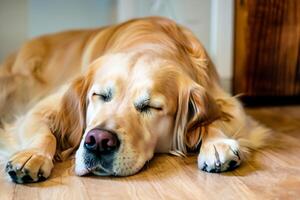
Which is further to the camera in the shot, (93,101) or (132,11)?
(132,11)

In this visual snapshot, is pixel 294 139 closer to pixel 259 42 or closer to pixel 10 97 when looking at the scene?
pixel 259 42

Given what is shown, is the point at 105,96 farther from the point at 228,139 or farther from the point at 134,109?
the point at 228,139

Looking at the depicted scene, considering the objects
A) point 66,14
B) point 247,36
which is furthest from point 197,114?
point 66,14

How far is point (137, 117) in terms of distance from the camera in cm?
153

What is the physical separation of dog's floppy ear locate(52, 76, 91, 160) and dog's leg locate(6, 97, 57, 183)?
5 cm

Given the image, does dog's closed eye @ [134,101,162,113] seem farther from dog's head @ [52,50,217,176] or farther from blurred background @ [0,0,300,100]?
blurred background @ [0,0,300,100]

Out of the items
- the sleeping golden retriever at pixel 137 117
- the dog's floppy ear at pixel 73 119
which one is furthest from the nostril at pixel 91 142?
the dog's floppy ear at pixel 73 119

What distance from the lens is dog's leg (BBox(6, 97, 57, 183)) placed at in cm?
140

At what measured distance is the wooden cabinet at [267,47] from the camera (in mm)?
2895

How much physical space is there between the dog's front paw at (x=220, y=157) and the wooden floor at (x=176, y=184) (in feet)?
0.07

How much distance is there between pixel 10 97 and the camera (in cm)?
243

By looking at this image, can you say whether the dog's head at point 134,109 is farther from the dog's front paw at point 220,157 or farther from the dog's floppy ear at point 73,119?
the dog's front paw at point 220,157

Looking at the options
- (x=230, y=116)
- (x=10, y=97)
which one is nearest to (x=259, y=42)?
(x=230, y=116)

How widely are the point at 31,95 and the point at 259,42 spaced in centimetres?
131
